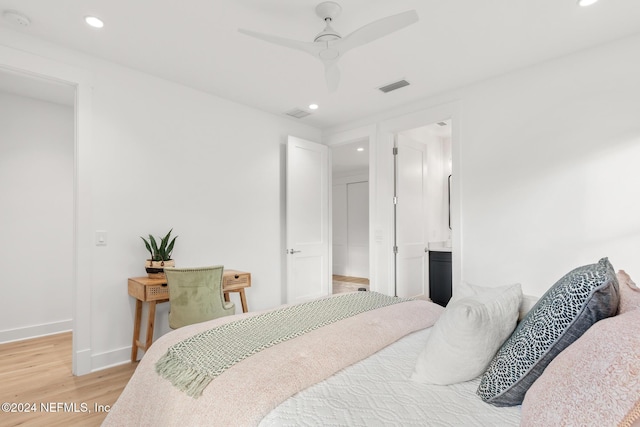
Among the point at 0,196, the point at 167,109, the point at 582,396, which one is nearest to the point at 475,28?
the point at 582,396

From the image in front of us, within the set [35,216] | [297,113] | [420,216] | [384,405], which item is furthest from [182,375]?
[420,216]

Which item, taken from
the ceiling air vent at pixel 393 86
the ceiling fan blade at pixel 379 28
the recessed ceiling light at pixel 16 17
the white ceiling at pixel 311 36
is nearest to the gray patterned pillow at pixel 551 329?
the ceiling fan blade at pixel 379 28

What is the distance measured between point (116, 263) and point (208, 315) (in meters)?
0.96

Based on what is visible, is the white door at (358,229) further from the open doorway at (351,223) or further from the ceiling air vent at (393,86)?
the ceiling air vent at (393,86)

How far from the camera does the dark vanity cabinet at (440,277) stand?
13.3ft

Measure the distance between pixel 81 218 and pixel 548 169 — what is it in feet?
12.5


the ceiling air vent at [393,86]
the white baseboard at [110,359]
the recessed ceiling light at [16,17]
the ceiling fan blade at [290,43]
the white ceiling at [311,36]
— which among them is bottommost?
the white baseboard at [110,359]

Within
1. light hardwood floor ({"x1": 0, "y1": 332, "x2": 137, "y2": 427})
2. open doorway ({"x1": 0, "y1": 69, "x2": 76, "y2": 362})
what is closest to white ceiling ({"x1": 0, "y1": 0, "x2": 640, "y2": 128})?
open doorway ({"x1": 0, "y1": 69, "x2": 76, "y2": 362})

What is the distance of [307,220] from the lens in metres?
4.27

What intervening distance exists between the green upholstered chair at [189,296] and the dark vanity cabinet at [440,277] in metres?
2.73

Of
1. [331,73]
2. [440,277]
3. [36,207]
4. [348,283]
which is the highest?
[331,73]

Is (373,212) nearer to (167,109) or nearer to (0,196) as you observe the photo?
(167,109)

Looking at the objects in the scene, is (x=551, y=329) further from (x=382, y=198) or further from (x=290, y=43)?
(x=382, y=198)

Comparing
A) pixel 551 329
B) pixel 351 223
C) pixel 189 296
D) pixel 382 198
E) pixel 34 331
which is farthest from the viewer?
pixel 351 223
